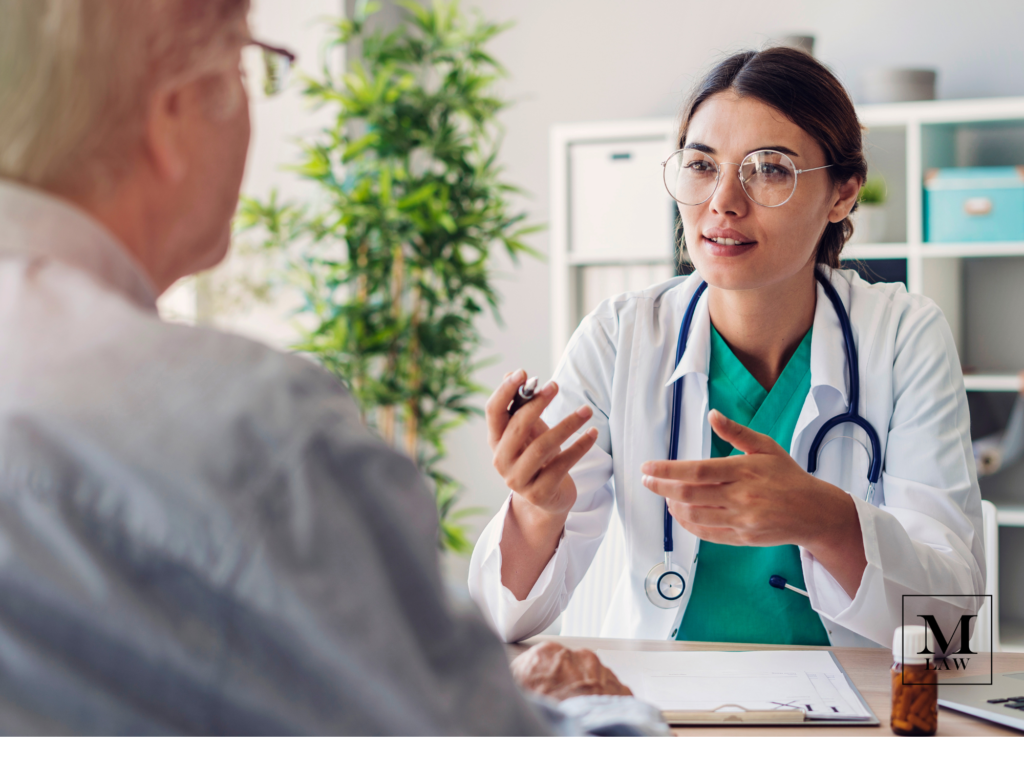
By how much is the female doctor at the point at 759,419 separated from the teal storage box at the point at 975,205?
1.45 meters

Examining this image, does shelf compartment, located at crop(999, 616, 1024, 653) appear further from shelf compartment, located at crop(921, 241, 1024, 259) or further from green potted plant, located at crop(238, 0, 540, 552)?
green potted plant, located at crop(238, 0, 540, 552)

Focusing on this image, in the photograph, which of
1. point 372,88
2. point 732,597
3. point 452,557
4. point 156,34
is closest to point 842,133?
point 732,597

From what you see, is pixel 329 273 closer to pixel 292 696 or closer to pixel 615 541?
pixel 615 541

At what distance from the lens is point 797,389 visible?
4.66ft

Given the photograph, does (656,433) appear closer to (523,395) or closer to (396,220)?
(523,395)

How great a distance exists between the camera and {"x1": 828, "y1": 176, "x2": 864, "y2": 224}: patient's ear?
4.72 ft

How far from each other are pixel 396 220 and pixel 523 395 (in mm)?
1745

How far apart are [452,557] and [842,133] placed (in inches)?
99.5

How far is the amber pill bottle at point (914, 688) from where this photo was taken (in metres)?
0.80

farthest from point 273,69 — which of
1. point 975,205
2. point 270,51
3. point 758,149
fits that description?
point 975,205

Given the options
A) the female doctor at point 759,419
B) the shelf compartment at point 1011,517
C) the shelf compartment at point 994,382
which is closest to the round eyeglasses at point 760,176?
the female doctor at point 759,419

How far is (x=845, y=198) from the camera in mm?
1454

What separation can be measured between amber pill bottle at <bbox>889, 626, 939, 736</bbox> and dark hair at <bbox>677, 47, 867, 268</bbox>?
0.84 metres

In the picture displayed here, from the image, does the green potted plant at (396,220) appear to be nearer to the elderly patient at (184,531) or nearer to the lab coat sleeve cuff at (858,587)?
the lab coat sleeve cuff at (858,587)
